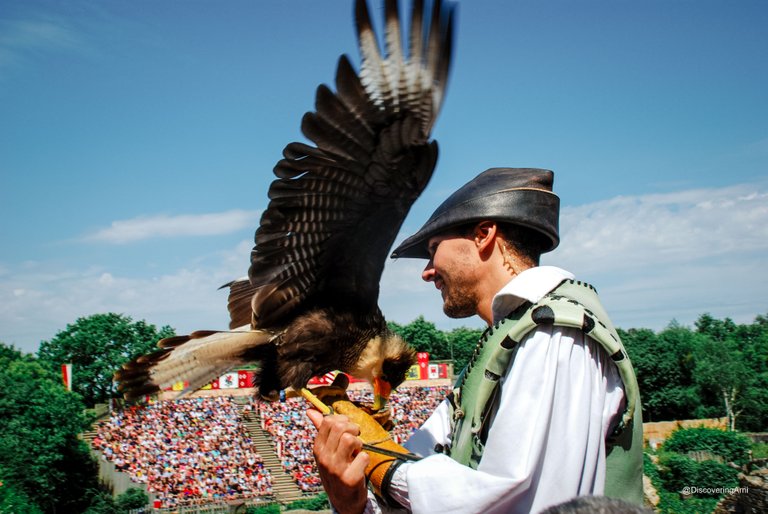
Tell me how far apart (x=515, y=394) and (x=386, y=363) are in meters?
1.83

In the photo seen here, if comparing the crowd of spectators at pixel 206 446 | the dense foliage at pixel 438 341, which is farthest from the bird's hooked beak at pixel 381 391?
the dense foliage at pixel 438 341

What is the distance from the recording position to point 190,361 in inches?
160

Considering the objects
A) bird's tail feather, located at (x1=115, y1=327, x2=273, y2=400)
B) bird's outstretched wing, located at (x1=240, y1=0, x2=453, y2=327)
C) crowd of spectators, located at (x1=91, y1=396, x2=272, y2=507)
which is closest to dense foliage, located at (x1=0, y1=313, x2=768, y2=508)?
crowd of spectators, located at (x1=91, y1=396, x2=272, y2=507)

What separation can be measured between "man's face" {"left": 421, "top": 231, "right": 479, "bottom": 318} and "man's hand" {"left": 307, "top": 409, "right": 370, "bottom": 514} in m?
0.66

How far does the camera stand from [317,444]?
2.29 meters

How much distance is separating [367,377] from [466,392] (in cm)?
160

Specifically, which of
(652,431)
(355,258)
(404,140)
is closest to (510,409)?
(404,140)

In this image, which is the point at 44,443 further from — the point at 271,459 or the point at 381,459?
the point at 381,459

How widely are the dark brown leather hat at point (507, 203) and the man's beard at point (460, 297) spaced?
0.72ft

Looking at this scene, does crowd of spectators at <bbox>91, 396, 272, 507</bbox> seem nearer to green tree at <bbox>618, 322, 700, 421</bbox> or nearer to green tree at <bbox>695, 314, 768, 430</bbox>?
green tree at <bbox>618, 322, 700, 421</bbox>

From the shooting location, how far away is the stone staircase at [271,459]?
2498cm

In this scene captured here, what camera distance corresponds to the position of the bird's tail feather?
4.01m

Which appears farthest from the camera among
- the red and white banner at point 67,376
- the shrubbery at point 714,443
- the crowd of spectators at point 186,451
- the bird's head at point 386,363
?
the red and white banner at point 67,376

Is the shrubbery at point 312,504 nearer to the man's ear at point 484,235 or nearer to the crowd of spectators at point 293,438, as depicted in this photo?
the crowd of spectators at point 293,438
